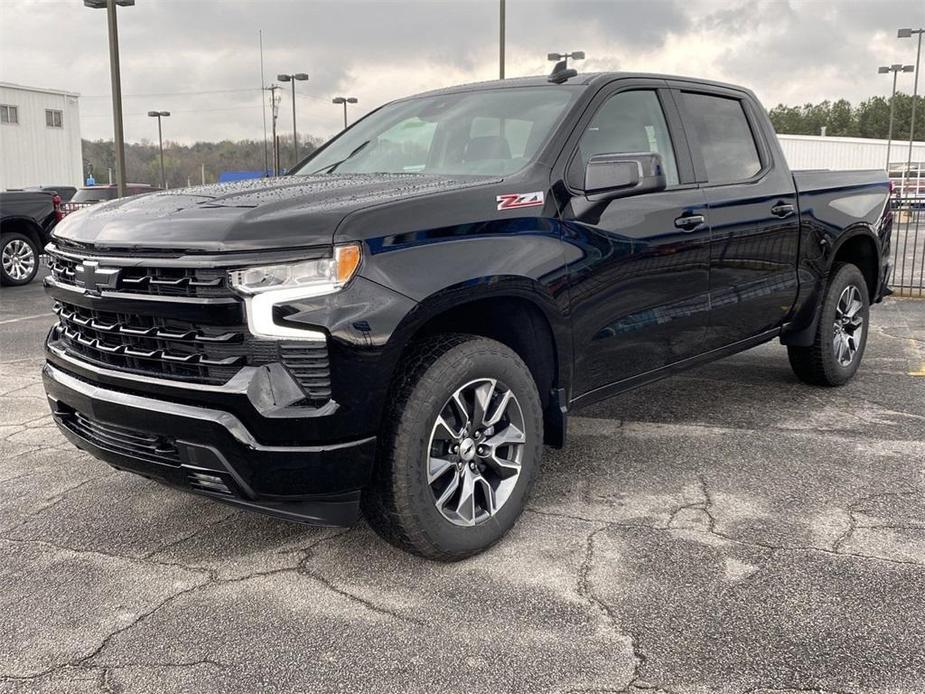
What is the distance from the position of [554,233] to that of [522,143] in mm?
511

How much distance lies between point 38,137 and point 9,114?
5.25ft

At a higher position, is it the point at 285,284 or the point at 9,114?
the point at 9,114

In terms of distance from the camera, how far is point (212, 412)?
9.10 ft

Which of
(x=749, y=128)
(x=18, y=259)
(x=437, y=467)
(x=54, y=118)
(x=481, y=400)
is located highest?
(x=54, y=118)

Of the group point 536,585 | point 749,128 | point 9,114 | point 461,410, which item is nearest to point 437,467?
point 461,410

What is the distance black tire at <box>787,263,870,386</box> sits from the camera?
549cm

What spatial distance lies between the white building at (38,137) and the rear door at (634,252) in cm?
3823

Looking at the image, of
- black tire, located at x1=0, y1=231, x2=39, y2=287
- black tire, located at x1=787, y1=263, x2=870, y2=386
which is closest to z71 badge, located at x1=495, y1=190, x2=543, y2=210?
black tire, located at x1=787, y1=263, x2=870, y2=386

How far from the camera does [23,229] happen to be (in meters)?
12.5

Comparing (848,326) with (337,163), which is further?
(848,326)

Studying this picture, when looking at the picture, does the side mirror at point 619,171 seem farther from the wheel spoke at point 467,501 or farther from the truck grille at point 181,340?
the truck grille at point 181,340

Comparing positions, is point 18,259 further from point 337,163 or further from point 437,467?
point 437,467

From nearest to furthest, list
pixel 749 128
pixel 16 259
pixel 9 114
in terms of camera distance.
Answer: pixel 749 128 < pixel 16 259 < pixel 9 114

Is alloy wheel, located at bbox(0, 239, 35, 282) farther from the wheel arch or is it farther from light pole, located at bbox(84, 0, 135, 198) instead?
the wheel arch
